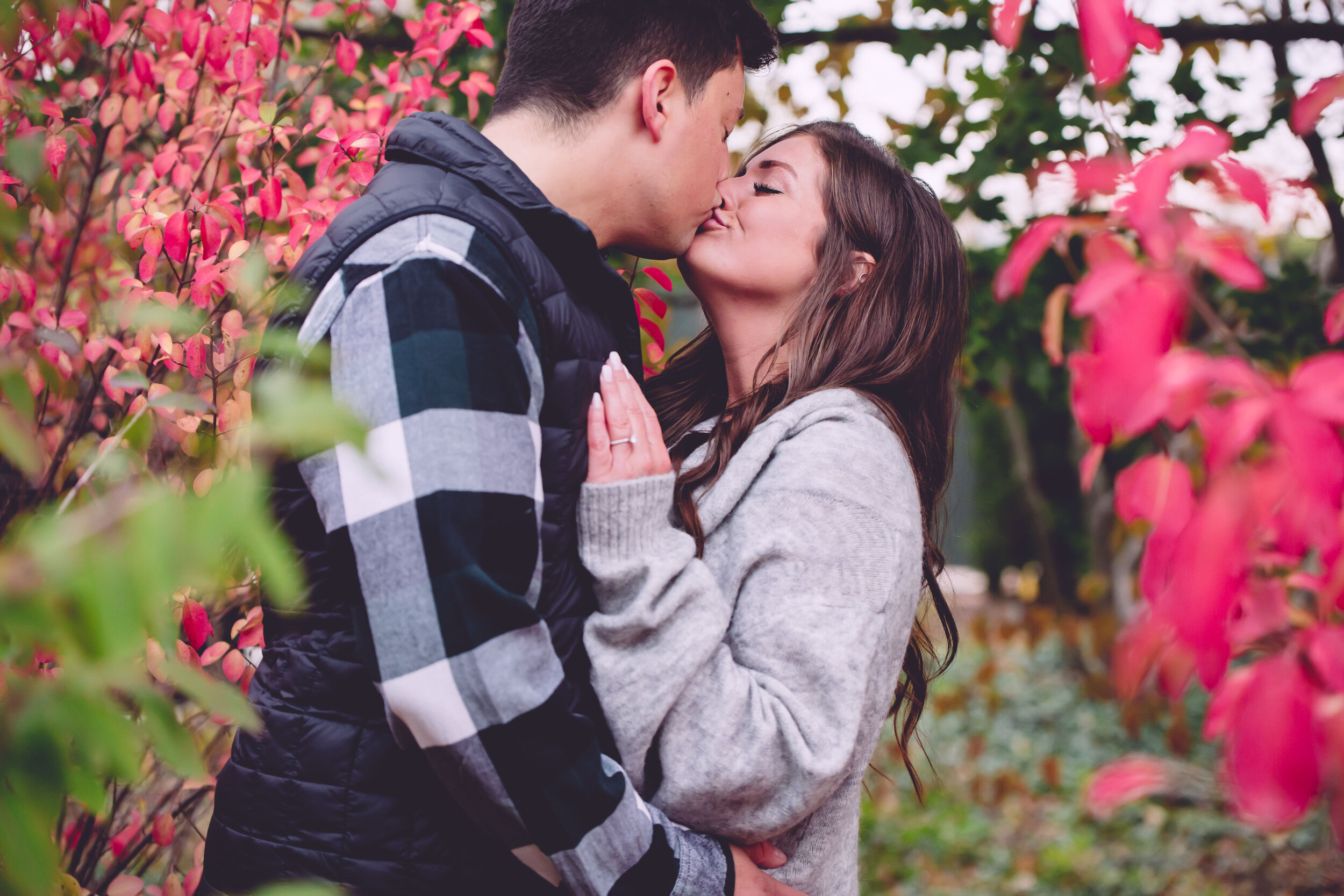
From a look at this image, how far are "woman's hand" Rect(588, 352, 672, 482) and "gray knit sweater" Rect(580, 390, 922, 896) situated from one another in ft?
0.10

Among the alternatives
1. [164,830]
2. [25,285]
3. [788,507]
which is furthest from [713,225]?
[164,830]

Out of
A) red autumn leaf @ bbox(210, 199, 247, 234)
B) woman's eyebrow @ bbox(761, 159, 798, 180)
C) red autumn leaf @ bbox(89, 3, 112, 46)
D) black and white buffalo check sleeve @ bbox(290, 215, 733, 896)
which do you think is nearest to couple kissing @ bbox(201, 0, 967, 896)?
black and white buffalo check sleeve @ bbox(290, 215, 733, 896)

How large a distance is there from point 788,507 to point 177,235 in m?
1.25

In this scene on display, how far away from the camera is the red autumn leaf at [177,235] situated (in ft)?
5.51

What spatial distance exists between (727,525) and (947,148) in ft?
5.69

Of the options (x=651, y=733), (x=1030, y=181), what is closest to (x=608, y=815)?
(x=651, y=733)

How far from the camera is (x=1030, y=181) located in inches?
76.3

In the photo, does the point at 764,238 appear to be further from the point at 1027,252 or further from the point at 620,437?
the point at 1027,252

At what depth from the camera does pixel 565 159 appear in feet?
5.10

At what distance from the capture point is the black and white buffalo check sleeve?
43.4 inches

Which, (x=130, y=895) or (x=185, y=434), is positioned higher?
(x=185, y=434)

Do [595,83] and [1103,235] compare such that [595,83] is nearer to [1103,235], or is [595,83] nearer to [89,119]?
[1103,235]

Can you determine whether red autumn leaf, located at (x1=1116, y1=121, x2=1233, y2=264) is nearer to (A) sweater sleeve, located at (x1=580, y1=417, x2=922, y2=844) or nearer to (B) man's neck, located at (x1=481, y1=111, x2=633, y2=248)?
(A) sweater sleeve, located at (x1=580, y1=417, x2=922, y2=844)

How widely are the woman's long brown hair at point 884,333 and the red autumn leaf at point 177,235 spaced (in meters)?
1.04
